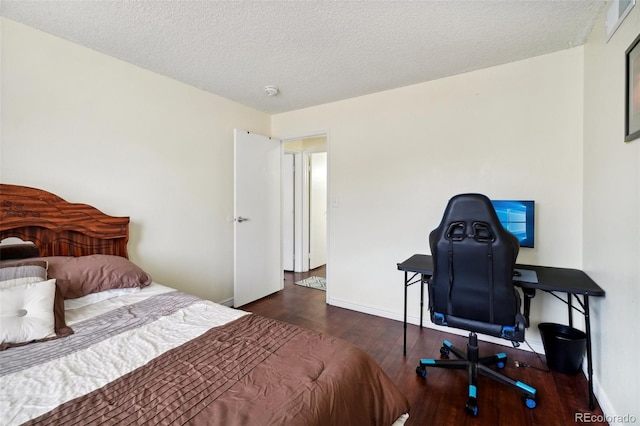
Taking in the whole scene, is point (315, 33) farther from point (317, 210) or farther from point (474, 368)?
point (317, 210)

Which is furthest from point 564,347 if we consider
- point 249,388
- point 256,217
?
point 256,217

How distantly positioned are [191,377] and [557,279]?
92.4 inches

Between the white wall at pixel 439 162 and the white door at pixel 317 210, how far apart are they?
56.4 inches

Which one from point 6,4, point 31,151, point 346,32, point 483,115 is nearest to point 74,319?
point 31,151

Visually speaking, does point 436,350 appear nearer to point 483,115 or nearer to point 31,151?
point 483,115

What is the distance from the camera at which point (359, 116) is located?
3.31 meters

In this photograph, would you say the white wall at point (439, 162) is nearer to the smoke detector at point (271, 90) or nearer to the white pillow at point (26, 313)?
the smoke detector at point (271, 90)

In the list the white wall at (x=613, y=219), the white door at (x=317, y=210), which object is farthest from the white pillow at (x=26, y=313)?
the white door at (x=317, y=210)

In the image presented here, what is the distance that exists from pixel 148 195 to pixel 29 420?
6.94ft

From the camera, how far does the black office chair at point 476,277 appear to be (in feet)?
5.58

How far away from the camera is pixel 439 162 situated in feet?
9.27

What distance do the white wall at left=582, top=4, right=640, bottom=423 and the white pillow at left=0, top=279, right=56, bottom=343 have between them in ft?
9.23

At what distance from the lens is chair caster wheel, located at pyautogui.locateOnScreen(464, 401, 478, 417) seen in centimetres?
168

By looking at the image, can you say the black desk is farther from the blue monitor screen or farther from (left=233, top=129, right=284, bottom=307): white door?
Answer: (left=233, top=129, right=284, bottom=307): white door
